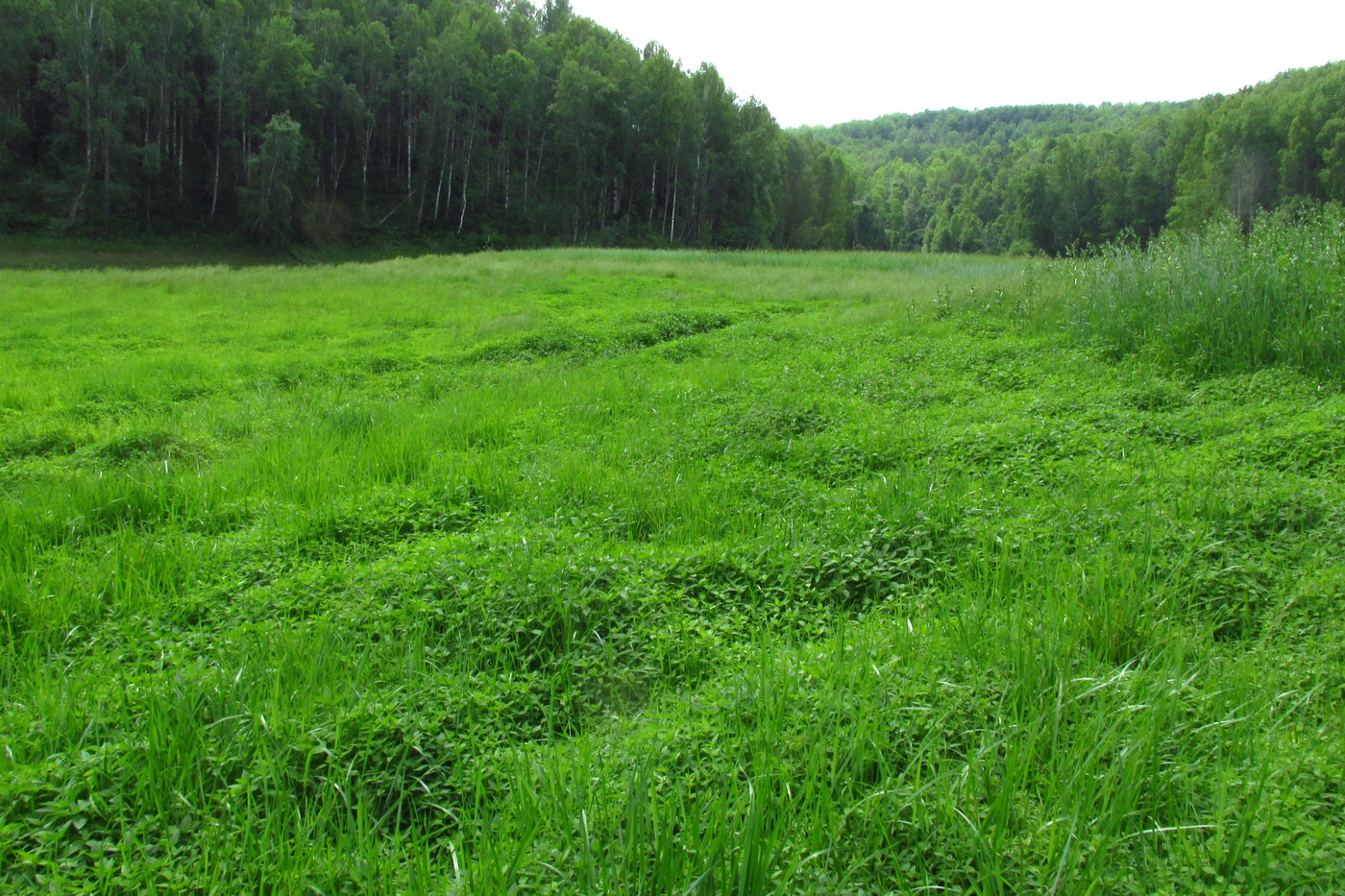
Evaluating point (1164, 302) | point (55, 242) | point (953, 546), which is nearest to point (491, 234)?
point (55, 242)

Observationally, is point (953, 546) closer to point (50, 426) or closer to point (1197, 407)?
point (1197, 407)

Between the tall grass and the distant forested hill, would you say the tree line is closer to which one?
the distant forested hill

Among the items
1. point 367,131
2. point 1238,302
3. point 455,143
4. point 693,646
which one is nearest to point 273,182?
point 367,131

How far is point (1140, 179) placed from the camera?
6053 cm

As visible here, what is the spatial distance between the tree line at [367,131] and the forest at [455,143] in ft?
0.48

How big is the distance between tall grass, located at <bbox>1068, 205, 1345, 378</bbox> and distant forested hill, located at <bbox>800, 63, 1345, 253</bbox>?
173 cm

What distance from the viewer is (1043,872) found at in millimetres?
1844

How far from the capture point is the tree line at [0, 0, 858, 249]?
115 feet

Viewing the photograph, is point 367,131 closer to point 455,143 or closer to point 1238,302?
point 455,143

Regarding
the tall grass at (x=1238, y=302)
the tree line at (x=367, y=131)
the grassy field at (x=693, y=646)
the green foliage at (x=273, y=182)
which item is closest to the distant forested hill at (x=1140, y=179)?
the tall grass at (x=1238, y=302)

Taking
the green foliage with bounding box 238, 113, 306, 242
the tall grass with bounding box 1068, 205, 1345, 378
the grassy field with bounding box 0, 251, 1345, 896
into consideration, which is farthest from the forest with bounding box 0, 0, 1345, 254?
the grassy field with bounding box 0, 251, 1345, 896

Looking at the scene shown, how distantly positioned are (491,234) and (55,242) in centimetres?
2195

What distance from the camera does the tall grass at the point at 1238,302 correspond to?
6.71m

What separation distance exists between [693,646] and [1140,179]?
240 ft
